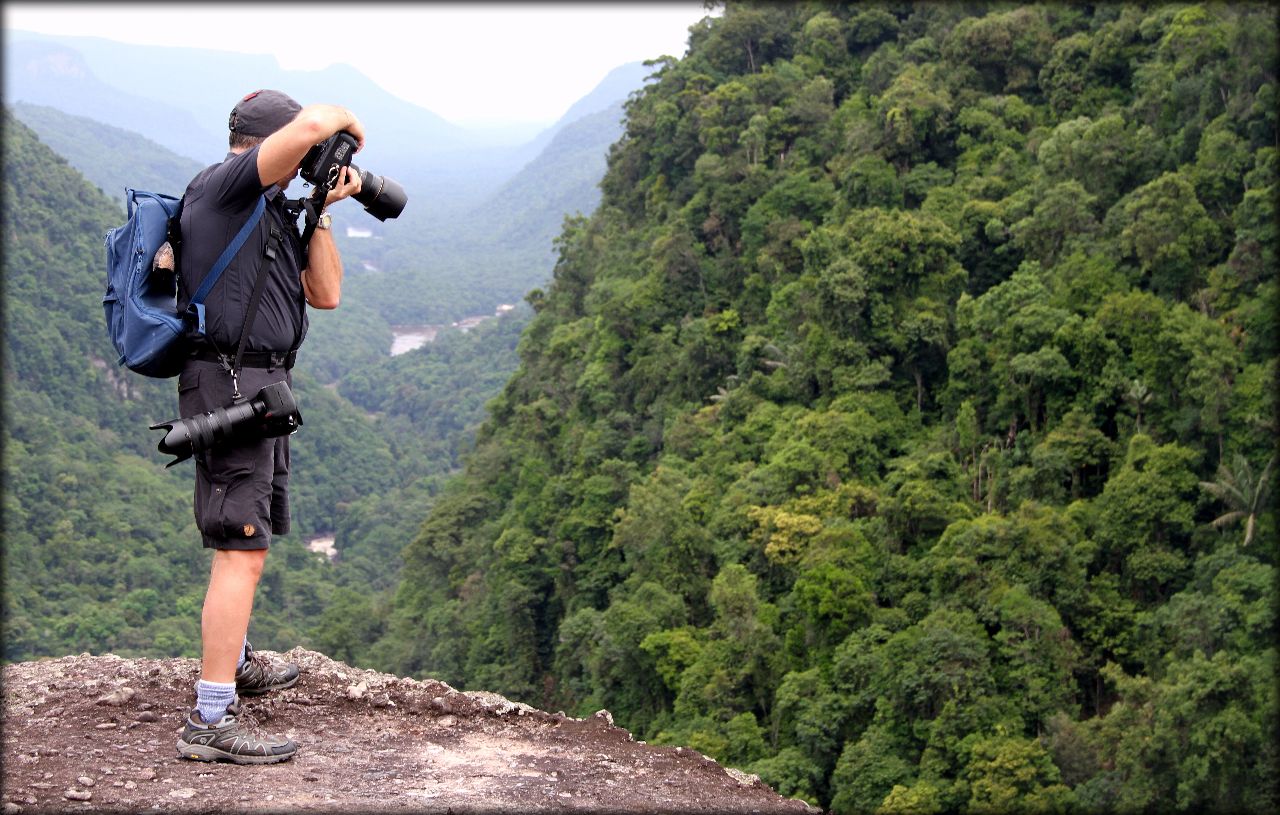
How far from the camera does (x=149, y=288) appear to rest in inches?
156

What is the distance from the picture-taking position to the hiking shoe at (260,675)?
15.4ft

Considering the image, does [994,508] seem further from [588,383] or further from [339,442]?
[339,442]

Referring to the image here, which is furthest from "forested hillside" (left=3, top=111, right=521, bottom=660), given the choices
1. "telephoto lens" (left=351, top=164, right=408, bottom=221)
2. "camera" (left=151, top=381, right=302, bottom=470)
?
"camera" (left=151, top=381, right=302, bottom=470)

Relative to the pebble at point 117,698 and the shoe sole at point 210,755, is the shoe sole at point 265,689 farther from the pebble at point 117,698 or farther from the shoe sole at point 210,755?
the shoe sole at point 210,755

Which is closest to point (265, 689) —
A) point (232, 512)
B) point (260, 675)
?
point (260, 675)

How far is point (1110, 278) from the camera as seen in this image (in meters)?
20.2

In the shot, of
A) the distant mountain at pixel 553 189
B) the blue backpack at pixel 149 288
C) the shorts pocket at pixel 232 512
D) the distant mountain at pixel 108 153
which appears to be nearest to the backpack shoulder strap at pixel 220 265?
the blue backpack at pixel 149 288

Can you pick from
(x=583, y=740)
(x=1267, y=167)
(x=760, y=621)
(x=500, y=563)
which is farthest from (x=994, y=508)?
(x=583, y=740)

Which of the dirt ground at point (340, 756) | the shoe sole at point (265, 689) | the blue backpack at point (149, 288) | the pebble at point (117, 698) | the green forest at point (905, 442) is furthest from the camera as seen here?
the green forest at point (905, 442)

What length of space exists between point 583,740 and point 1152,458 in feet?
50.4

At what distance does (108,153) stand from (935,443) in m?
135

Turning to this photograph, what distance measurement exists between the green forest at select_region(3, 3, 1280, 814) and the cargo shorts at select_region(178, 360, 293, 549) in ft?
41.7

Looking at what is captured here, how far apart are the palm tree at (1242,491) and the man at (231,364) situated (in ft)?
51.6

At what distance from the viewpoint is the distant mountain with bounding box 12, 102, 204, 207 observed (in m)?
125
